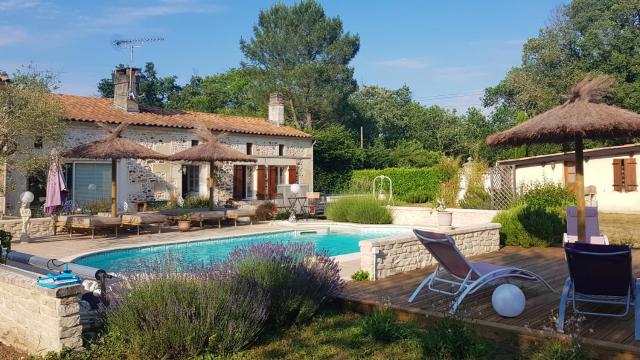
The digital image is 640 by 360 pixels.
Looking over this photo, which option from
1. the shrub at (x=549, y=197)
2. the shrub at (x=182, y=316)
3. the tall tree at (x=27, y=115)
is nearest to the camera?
the shrub at (x=182, y=316)

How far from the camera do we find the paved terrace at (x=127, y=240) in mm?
9112

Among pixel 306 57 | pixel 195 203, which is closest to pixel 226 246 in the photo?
pixel 195 203

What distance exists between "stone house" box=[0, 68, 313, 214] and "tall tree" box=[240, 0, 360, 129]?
8035mm

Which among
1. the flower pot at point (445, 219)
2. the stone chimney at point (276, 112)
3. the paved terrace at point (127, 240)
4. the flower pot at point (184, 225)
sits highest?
the stone chimney at point (276, 112)

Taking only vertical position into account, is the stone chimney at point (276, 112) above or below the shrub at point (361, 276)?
above

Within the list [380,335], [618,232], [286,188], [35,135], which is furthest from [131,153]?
[618,232]

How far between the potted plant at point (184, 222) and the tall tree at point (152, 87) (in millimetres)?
29573

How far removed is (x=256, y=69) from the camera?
35.2 metres

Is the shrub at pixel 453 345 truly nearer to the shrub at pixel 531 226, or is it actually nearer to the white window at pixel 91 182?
the shrub at pixel 531 226

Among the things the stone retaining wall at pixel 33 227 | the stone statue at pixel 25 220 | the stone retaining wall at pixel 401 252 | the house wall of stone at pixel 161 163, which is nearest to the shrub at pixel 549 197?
the stone retaining wall at pixel 401 252

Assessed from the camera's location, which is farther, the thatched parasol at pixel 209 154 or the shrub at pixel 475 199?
the shrub at pixel 475 199

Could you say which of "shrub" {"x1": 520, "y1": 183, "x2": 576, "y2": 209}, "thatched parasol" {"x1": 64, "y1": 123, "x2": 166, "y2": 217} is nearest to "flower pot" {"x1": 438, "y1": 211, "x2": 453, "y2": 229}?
"shrub" {"x1": 520, "y1": 183, "x2": 576, "y2": 209}

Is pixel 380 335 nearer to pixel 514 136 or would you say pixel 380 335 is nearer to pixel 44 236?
pixel 514 136

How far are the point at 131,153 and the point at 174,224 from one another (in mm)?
2998
